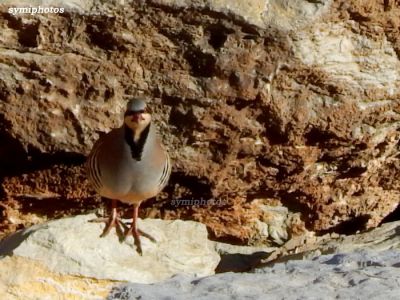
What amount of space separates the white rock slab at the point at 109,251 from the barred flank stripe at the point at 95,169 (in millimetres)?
173

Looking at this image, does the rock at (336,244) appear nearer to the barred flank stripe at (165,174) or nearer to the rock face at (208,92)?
the rock face at (208,92)

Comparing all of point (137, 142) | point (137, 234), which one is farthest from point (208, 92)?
point (137, 234)

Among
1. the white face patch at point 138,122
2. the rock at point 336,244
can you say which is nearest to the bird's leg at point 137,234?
the white face patch at point 138,122

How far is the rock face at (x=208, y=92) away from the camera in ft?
14.6

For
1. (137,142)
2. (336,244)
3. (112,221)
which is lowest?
(112,221)

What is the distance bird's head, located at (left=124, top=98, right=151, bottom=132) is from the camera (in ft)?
13.8

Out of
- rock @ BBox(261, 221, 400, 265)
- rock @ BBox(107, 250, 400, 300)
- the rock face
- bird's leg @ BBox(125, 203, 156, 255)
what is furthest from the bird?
rock @ BBox(261, 221, 400, 265)

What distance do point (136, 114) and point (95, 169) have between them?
15.0 inches

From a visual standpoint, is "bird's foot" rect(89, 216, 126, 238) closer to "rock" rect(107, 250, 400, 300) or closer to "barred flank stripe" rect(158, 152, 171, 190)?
"barred flank stripe" rect(158, 152, 171, 190)

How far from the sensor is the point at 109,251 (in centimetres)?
421

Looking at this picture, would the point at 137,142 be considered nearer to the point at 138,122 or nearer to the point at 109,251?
the point at 138,122

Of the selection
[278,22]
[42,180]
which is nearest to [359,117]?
[278,22]

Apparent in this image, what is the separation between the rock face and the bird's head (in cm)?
32

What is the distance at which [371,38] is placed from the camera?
15.2ft
